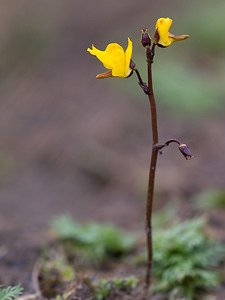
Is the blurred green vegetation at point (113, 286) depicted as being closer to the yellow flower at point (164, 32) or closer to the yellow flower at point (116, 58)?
the yellow flower at point (116, 58)

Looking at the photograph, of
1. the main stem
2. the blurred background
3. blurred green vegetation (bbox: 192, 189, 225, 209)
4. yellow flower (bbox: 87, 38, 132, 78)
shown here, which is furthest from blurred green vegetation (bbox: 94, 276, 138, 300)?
blurred green vegetation (bbox: 192, 189, 225, 209)

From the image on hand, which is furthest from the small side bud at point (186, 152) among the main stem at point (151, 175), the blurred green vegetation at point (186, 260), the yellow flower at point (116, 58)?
the blurred green vegetation at point (186, 260)

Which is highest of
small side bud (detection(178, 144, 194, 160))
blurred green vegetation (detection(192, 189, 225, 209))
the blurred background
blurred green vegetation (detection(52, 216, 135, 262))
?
the blurred background

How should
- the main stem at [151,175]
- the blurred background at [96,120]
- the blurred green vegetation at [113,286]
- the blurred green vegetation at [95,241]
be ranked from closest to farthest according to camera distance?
1. the main stem at [151,175]
2. the blurred green vegetation at [113,286]
3. the blurred green vegetation at [95,241]
4. the blurred background at [96,120]

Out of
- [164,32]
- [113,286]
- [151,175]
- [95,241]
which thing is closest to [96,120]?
[95,241]

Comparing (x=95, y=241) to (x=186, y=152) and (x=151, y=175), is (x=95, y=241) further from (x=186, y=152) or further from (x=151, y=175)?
(x=186, y=152)

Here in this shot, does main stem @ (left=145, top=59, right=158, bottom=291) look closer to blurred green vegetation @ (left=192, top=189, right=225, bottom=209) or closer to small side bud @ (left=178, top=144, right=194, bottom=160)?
small side bud @ (left=178, top=144, right=194, bottom=160)

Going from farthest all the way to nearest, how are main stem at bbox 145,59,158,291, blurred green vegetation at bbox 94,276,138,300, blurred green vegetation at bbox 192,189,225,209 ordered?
blurred green vegetation at bbox 192,189,225,209, blurred green vegetation at bbox 94,276,138,300, main stem at bbox 145,59,158,291

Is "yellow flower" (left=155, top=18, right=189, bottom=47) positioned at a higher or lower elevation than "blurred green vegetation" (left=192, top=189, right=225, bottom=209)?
lower

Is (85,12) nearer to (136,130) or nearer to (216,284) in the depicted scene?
(136,130)

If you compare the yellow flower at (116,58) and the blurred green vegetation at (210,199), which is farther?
the blurred green vegetation at (210,199)
